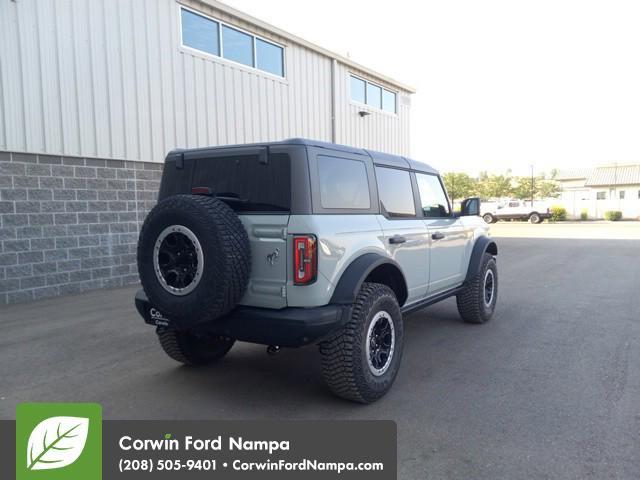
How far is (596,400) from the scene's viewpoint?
149 inches

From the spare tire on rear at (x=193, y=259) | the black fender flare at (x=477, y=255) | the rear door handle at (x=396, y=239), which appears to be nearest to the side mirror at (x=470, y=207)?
the black fender flare at (x=477, y=255)

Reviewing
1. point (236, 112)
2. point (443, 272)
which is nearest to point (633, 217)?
point (236, 112)

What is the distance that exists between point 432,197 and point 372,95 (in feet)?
40.4

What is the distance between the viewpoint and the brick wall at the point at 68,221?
7.75 meters

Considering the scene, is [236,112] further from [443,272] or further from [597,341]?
[597,341]

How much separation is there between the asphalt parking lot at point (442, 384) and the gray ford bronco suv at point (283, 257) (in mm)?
496

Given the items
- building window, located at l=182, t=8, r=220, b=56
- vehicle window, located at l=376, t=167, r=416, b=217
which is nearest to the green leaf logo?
vehicle window, located at l=376, t=167, r=416, b=217

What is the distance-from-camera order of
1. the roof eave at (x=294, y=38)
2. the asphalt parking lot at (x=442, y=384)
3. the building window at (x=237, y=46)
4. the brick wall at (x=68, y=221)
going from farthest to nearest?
1. the building window at (x=237, y=46)
2. the roof eave at (x=294, y=38)
3. the brick wall at (x=68, y=221)
4. the asphalt parking lot at (x=442, y=384)

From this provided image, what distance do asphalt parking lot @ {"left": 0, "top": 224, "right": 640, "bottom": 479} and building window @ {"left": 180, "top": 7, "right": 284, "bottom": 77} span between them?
20.9 feet

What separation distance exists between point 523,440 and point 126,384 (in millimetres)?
3167

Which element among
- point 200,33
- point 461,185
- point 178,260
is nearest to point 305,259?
point 178,260

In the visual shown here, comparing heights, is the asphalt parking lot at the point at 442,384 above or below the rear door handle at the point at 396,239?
below

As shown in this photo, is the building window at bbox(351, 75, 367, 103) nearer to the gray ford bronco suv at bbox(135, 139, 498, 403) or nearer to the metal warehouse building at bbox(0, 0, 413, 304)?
the metal warehouse building at bbox(0, 0, 413, 304)

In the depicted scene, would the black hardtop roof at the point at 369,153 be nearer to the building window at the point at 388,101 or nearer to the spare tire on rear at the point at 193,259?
the spare tire on rear at the point at 193,259
